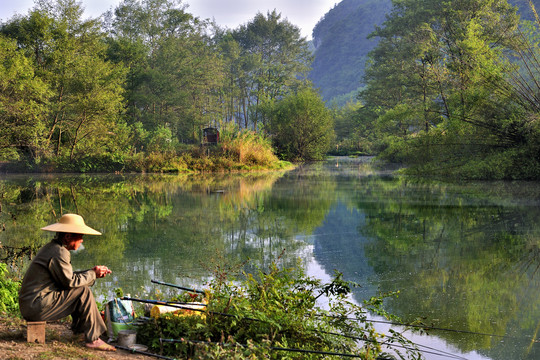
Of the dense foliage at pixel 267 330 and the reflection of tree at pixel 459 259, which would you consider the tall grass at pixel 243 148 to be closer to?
the reflection of tree at pixel 459 259

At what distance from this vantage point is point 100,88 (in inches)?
1344

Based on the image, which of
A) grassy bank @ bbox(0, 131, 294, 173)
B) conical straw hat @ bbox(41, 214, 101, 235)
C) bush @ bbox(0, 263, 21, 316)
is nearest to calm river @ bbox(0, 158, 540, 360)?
bush @ bbox(0, 263, 21, 316)

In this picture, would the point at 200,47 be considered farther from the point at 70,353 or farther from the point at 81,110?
the point at 70,353

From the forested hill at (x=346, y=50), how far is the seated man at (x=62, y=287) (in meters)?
129

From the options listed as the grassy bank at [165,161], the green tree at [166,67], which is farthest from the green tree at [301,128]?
the grassy bank at [165,161]

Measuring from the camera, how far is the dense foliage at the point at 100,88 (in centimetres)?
2852

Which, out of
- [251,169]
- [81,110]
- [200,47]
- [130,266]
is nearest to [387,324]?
[130,266]

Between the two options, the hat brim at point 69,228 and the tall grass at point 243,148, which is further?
the tall grass at point 243,148

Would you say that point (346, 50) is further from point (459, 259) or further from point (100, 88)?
point (459, 259)

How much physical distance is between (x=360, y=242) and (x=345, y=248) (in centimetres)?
70

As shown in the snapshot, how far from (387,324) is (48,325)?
3.41 m

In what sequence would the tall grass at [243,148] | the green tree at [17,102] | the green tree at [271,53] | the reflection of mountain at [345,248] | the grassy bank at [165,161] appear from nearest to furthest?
the reflection of mountain at [345,248], the green tree at [17,102], the grassy bank at [165,161], the tall grass at [243,148], the green tree at [271,53]

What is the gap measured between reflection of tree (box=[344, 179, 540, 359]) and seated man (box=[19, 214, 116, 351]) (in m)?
3.33

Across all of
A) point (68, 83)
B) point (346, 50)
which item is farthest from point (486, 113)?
point (346, 50)
